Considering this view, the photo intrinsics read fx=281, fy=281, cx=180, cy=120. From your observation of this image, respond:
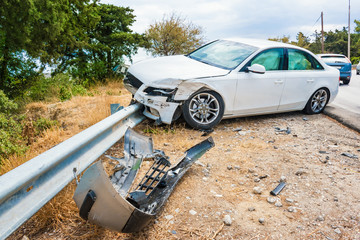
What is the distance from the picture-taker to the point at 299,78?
20.9ft

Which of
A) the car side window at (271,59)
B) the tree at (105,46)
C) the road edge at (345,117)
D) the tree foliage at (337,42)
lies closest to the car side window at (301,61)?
the car side window at (271,59)

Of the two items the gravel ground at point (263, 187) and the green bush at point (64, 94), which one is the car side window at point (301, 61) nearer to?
the gravel ground at point (263, 187)

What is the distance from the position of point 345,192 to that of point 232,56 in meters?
3.48

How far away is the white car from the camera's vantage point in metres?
5.00

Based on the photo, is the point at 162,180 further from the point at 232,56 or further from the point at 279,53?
the point at 279,53

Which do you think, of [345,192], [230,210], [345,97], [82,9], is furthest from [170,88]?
[82,9]

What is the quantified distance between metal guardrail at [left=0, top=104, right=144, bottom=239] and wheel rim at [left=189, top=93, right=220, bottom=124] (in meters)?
2.14

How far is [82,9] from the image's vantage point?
16875mm

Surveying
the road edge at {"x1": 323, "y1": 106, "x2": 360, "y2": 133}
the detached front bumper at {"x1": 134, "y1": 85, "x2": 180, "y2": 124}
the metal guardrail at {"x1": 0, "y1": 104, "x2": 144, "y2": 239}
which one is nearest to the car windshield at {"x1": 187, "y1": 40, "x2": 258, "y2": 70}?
the detached front bumper at {"x1": 134, "y1": 85, "x2": 180, "y2": 124}

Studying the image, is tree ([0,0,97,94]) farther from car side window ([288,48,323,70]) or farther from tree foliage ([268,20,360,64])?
tree foliage ([268,20,360,64])

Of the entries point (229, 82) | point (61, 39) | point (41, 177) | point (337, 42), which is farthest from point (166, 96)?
point (337, 42)

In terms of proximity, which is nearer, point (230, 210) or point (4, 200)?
point (4, 200)

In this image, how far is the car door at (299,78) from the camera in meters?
6.29

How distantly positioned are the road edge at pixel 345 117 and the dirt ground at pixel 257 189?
826mm
